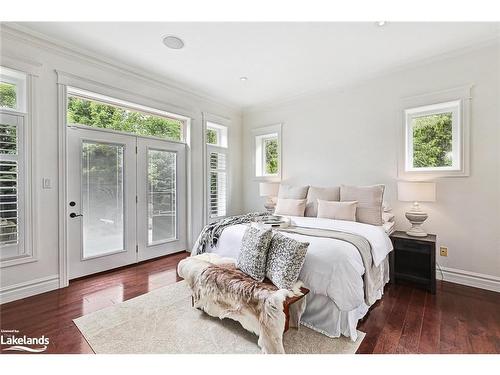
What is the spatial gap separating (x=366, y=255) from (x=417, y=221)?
50.9 inches

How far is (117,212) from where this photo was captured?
131 inches

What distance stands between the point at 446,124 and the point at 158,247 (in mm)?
4353

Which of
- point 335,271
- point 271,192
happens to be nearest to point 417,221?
point 335,271

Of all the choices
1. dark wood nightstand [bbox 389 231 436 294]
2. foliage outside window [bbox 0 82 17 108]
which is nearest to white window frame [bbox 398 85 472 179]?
dark wood nightstand [bbox 389 231 436 294]

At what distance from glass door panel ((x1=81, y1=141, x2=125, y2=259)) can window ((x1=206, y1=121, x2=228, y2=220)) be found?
1.52 meters

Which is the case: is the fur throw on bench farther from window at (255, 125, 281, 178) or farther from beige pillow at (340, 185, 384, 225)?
window at (255, 125, 281, 178)

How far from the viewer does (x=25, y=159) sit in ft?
8.14

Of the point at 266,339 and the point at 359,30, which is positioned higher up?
the point at 359,30

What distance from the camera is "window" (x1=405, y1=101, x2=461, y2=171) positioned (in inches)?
117

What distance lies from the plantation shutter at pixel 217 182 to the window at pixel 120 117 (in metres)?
0.71

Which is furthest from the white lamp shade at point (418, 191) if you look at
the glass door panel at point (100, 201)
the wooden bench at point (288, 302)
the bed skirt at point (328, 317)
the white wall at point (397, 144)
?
the glass door panel at point (100, 201)
